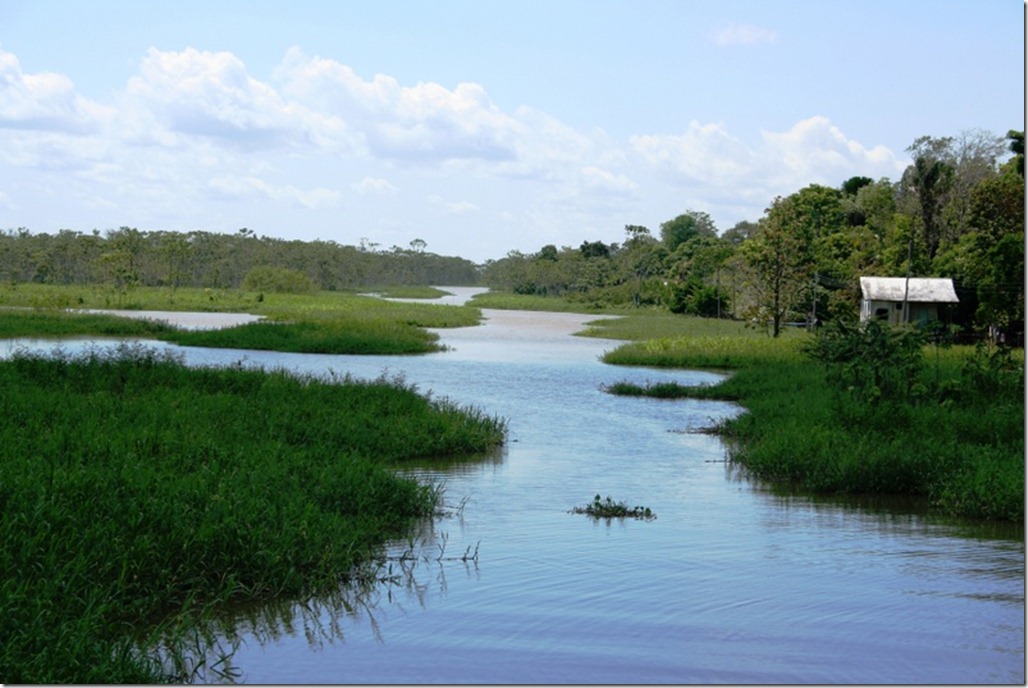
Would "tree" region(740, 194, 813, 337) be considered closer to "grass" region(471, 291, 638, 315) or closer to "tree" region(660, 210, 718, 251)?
"grass" region(471, 291, 638, 315)

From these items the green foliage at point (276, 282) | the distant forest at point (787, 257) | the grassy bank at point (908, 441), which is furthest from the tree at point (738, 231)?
the grassy bank at point (908, 441)

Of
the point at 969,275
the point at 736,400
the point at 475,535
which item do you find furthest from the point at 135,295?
the point at 475,535

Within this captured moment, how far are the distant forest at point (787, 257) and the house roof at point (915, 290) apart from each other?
41.9 inches

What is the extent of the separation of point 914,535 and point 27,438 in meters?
8.20

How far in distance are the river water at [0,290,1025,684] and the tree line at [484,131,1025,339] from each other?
81.7ft

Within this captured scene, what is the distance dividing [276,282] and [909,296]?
187ft

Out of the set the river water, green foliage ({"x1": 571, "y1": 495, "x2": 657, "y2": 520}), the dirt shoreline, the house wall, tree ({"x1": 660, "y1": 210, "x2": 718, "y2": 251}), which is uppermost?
tree ({"x1": 660, "y1": 210, "x2": 718, "y2": 251})

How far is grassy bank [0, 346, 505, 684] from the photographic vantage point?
651 cm

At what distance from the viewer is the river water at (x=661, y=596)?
22.4 ft

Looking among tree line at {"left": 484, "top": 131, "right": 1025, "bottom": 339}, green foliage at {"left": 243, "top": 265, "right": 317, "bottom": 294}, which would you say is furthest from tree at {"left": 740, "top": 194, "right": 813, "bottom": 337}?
green foliage at {"left": 243, "top": 265, "right": 317, "bottom": 294}

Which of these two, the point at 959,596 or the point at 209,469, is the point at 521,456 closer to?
the point at 209,469

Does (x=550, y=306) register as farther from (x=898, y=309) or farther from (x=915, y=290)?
(x=915, y=290)

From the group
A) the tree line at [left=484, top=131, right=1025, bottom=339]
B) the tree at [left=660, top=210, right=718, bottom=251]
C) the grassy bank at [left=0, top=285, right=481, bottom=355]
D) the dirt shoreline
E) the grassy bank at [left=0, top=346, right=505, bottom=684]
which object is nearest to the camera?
the grassy bank at [left=0, top=346, right=505, bottom=684]

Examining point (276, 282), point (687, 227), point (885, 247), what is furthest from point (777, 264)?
point (687, 227)
